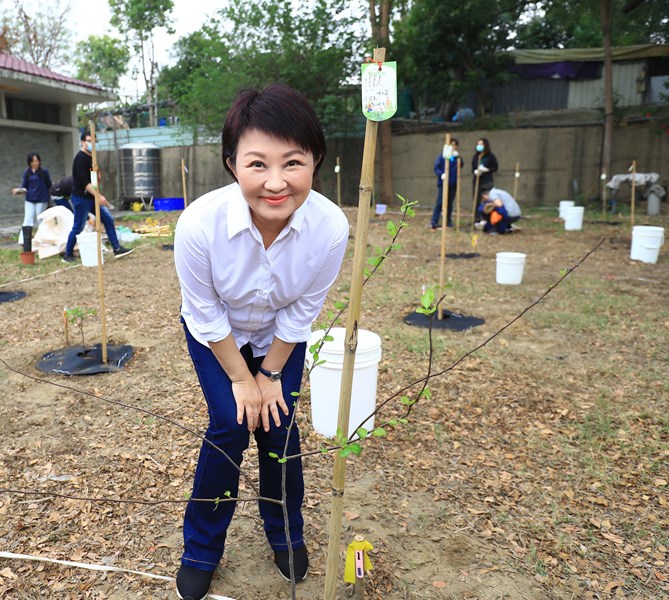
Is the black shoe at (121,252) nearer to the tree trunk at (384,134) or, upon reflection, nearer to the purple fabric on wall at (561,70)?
the tree trunk at (384,134)

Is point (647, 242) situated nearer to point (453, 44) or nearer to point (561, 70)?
point (453, 44)

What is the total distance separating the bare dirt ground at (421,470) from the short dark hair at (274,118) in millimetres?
1045

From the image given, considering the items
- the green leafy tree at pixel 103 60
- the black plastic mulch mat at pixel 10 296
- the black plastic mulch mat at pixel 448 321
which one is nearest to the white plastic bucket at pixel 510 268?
the black plastic mulch mat at pixel 448 321

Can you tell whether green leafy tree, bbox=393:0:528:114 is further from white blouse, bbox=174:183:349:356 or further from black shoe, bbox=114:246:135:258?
white blouse, bbox=174:183:349:356

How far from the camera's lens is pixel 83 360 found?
391 centimetres

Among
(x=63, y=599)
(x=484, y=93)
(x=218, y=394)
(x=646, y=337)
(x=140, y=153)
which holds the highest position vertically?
(x=484, y=93)

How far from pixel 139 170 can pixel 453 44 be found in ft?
31.9

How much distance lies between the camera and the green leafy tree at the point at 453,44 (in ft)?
46.7

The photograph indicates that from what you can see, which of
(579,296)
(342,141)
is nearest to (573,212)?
(579,296)

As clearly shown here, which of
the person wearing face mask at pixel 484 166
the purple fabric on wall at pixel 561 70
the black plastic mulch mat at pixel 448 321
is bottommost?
the black plastic mulch mat at pixel 448 321

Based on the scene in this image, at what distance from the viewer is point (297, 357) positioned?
6.08ft

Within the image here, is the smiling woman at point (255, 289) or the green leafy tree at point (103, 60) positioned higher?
the green leafy tree at point (103, 60)

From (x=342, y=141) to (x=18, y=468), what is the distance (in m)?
14.5

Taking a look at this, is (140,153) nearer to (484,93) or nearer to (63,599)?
(484,93)
